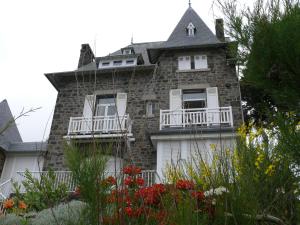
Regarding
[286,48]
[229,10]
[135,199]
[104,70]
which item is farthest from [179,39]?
[135,199]

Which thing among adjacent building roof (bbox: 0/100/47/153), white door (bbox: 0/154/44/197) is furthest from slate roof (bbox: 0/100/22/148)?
white door (bbox: 0/154/44/197)

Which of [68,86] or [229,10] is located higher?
[68,86]

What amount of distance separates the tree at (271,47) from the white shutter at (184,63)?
8823 millimetres

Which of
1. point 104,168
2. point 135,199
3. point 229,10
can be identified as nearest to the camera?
point 104,168

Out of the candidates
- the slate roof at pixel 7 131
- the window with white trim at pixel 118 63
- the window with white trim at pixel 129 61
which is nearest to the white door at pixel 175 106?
the window with white trim at pixel 129 61

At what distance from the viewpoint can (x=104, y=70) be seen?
41.2ft

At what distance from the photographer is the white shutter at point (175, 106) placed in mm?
10945

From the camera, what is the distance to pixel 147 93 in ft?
38.2

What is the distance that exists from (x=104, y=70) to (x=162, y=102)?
284cm

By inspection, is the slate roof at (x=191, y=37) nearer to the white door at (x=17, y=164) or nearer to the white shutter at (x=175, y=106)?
the white shutter at (x=175, y=106)

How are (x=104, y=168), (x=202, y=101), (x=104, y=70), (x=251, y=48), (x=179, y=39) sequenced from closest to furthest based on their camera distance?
(x=104, y=168) < (x=251, y=48) < (x=202, y=101) < (x=104, y=70) < (x=179, y=39)

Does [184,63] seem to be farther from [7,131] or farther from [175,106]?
[7,131]

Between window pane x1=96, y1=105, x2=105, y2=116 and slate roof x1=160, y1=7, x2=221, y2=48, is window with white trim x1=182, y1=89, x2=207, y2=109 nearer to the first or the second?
slate roof x1=160, y1=7, x2=221, y2=48

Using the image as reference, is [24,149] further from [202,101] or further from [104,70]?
[202,101]
